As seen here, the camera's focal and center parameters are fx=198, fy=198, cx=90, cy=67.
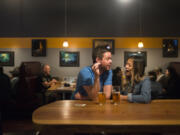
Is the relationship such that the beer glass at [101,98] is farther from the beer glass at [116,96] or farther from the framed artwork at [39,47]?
the framed artwork at [39,47]

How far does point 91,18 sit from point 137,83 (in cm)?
530

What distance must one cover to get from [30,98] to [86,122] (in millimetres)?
3632

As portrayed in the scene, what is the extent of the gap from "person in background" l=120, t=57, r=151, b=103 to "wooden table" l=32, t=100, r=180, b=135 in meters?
0.28

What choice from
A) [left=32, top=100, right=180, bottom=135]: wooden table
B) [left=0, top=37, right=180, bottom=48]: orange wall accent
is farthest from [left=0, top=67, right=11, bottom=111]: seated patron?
[left=0, top=37, right=180, bottom=48]: orange wall accent

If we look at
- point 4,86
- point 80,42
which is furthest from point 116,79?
point 80,42

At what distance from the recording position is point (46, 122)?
4.38 feet

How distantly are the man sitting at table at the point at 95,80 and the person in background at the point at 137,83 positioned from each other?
0.86 feet

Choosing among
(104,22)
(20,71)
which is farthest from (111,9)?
(20,71)

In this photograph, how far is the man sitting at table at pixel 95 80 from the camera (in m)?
2.07

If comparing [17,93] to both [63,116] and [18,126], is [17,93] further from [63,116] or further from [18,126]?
[63,116]

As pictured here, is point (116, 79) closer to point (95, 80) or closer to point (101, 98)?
point (95, 80)

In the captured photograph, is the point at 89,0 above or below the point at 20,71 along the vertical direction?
above

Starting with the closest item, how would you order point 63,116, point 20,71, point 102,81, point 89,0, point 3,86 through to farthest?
point 63,116
point 102,81
point 3,86
point 20,71
point 89,0

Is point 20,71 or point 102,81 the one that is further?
point 20,71
